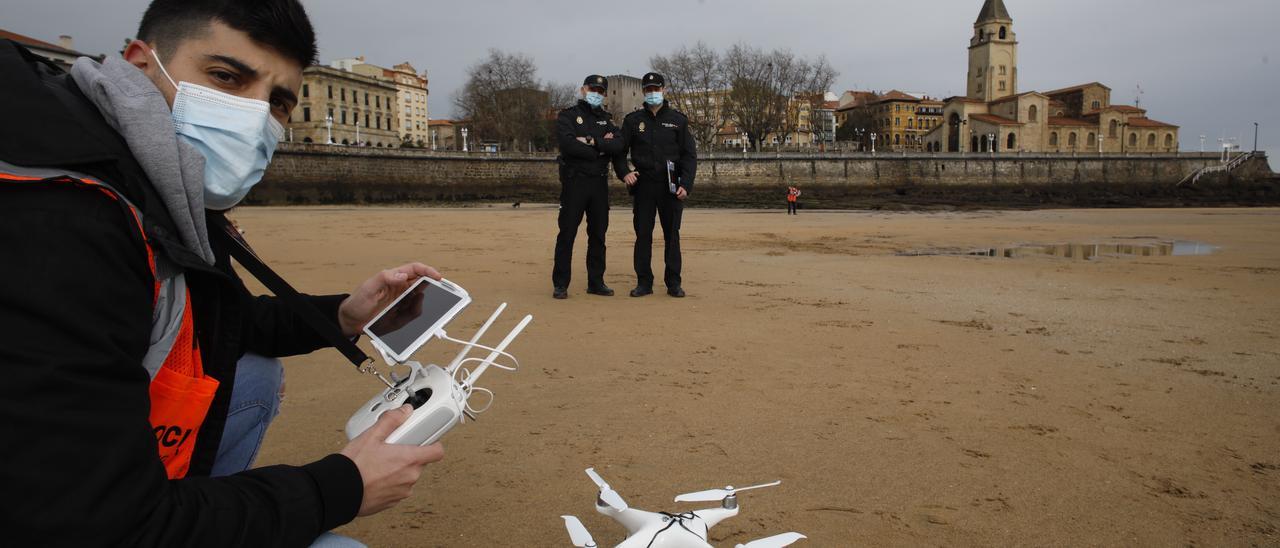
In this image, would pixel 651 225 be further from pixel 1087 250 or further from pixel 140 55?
pixel 1087 250

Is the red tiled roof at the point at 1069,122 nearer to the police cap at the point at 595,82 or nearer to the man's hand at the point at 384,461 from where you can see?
the police cap at the point at 595,82

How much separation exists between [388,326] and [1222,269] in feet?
32.8

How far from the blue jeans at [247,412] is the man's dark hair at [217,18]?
744 millimetres

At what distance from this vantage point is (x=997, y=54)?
8988cm

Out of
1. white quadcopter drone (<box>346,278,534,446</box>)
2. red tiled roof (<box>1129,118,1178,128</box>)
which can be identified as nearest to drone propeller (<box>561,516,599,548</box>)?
white quadcopter drone (<box>346,278,534,446</box>)

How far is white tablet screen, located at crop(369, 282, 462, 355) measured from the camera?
148 cm

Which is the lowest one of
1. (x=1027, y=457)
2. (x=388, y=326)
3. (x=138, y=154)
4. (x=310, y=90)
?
(x=1027, y=457)

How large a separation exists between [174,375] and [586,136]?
6296 mm

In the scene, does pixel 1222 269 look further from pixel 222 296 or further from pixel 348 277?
pixel 222 296

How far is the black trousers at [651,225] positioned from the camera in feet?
23.0

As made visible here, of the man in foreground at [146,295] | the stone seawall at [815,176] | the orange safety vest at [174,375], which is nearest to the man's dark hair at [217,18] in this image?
the man in foreground at [146,295]

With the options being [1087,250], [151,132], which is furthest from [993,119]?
[151,132]

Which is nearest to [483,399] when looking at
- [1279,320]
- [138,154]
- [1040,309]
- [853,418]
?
[853,418]

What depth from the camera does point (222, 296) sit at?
1307 mm
